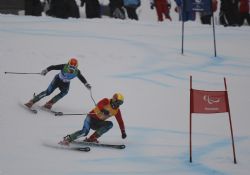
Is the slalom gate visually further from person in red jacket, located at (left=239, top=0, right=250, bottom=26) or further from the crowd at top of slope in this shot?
person in red jacket, located at (left=239, top=0, right=250, bottom=26)

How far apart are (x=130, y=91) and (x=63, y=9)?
781cm

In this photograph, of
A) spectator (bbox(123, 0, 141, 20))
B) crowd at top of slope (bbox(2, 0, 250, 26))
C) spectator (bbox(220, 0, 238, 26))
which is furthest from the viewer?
spectator (bbox(220, 0, 238, 26))

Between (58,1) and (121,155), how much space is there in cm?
1117

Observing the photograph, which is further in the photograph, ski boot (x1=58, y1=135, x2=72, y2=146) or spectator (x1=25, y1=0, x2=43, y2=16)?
spectator (x1=25, y1=0, x2=43, y2=16)

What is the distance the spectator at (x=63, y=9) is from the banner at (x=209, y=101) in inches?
442

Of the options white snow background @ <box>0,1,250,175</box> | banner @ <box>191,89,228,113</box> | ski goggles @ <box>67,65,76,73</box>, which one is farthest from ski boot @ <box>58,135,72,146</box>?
banner @ <box>191,89,228,113</box>

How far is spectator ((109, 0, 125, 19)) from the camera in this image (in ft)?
65.7

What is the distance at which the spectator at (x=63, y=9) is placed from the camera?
63.3 feet

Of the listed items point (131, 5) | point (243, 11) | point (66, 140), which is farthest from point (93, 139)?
point (243, 11)

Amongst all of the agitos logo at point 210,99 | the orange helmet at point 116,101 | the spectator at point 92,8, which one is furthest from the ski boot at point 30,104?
the spectator at point 92,8

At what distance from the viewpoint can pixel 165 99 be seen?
12.7 metres

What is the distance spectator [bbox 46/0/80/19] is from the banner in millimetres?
11222

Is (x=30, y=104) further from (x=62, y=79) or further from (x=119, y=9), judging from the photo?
(x=119, y=9)

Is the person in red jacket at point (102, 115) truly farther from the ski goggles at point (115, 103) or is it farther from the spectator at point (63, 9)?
the spectator at point (63, 9)
